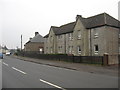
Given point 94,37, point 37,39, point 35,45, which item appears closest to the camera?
point 94,37

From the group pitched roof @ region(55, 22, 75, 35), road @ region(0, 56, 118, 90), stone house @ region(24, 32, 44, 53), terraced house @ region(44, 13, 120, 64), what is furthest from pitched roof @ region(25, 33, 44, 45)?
road @ region(0, 56, 118, 90)

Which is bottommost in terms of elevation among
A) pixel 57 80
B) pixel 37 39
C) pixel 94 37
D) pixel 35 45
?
pixel 57 80

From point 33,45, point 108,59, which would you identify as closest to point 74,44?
point 108,59

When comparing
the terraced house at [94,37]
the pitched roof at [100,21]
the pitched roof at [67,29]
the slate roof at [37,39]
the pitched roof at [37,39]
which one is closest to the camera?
the terraced house at [94,37]

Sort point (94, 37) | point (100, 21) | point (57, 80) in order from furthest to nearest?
1. point (94, 37)
2. point (100, 21)
3. point (57, 80)

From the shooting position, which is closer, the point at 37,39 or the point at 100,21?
the point at 100,21

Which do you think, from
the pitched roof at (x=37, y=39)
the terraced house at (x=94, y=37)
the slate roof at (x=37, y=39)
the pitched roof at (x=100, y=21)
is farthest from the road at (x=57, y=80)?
the pitched roof at (x=37, y=39)

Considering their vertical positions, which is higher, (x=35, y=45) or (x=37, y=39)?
(x=37, y=39)

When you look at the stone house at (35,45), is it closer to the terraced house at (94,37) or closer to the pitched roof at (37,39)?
the pitched roof at (37,39)

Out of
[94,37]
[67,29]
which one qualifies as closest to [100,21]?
[94,37]

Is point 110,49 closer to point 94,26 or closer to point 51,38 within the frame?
point 94,26

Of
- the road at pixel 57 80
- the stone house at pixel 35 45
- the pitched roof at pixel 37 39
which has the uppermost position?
the pitched roof at pixel 37 39

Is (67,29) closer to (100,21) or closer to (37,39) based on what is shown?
(100,21)

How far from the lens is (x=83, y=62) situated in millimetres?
26094
